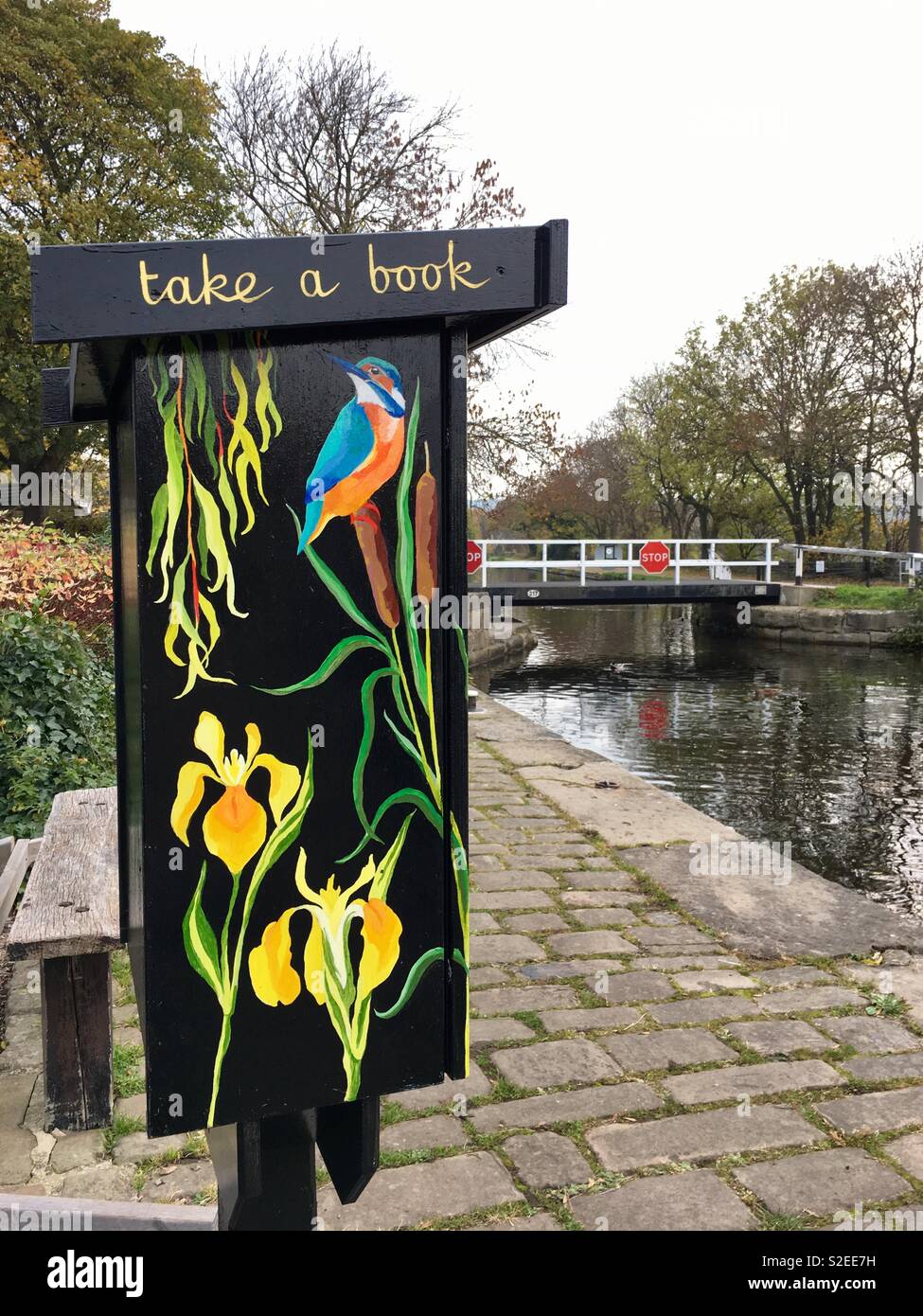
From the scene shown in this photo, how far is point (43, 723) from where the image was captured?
5.82 meters

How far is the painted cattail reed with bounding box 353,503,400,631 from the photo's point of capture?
1763mm

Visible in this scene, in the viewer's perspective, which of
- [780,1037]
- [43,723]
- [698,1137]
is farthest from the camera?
[43,723]

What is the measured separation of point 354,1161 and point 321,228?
20348 mm

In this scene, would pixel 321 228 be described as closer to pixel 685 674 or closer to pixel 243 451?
pixel 685 674

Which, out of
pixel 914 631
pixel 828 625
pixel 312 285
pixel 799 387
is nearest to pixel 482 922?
pixel 312 285

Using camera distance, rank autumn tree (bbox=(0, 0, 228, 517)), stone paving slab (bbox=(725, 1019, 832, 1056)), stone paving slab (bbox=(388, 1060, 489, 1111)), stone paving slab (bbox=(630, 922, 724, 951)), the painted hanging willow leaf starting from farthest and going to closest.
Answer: autumn tree (bbox=(0, 0, 228, 517)) < stone paving slab (bbox=(630, 922, 724, 951)) < stone paving slab (bbox=(725, 1019, 832, 1056)) < stone paving slab (bbox=(388, 1060, 489, 1111)) < the painted hanging willow leaf

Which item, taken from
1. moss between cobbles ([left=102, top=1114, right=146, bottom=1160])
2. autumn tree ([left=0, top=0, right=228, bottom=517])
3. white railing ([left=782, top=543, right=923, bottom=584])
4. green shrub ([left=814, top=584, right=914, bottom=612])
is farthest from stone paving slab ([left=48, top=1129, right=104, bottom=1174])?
white railing ([left=782, top=543, right=923, bottom=584])

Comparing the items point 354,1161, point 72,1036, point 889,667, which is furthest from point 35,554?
point 889,667

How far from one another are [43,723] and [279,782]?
452 centimetres

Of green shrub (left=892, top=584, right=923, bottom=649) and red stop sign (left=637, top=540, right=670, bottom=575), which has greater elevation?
red stop sign (left=637, top=540, right=670, bottom=575)

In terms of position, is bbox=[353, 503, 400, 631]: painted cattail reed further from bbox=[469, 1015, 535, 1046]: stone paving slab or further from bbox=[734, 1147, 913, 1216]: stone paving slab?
bbox=[469, 1015, 535, 1046]: stone paving slab

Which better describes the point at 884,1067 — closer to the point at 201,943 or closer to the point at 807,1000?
the point at 807,1000

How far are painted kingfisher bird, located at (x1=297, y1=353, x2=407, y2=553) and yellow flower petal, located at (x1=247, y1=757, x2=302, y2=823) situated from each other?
0.35 meters

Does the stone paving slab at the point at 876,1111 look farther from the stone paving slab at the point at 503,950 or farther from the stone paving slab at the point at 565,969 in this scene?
the stone paving slab at the point at 503,950
